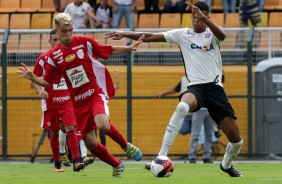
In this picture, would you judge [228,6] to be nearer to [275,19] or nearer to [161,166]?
[275,19]

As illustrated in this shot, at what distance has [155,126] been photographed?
900 inches

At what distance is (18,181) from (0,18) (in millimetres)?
13060

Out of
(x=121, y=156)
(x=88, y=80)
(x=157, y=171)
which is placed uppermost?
(x=88, y=80)

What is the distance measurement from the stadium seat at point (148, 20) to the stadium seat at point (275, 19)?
9.02 ft

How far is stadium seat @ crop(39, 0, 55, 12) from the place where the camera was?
86.7ft

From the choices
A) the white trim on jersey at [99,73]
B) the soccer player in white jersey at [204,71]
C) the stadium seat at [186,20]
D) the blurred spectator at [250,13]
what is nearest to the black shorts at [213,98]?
the soccer player in white jersey at [204,71]

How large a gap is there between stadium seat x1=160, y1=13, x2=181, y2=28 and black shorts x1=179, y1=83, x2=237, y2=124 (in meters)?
11.4

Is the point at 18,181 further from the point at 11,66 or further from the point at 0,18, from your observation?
the point at 0,18

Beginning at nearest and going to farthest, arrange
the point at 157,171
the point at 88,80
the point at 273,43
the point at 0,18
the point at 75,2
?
1. the point at 157,171
2. the point at 88,80
3. the point at 273,43
4. the point at 75,2
5. the point at 0,18

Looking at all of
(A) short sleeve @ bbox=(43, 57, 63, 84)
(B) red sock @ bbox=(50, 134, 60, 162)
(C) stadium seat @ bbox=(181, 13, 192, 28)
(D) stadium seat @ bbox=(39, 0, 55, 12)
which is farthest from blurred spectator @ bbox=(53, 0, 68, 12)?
(A) short sleeve @ bbox=(43, 57, 63, 84)

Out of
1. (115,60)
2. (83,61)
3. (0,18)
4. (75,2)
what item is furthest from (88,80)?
(0,18)

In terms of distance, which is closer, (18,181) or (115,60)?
(18,181)

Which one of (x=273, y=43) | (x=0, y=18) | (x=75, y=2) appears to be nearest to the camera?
(x=273, y=43)

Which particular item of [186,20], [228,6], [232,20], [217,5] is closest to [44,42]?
[186,20]
